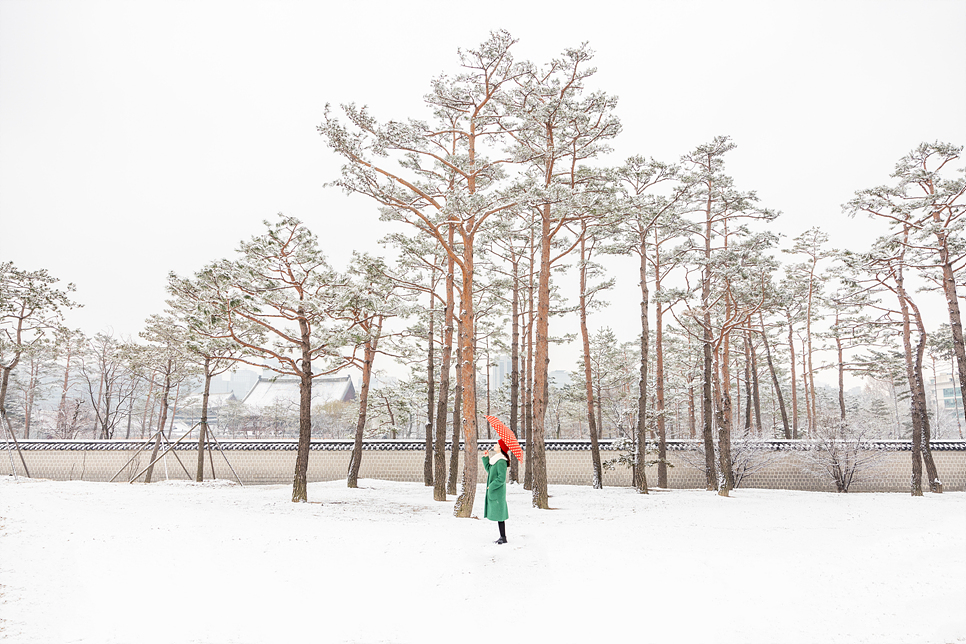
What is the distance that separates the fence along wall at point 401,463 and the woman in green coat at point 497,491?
11.4 metres

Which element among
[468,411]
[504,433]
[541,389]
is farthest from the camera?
[541,389]

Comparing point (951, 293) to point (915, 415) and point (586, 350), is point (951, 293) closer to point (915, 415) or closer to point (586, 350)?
point (915, 415)

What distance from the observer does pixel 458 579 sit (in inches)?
204

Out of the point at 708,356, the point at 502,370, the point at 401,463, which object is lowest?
the point at 401,463

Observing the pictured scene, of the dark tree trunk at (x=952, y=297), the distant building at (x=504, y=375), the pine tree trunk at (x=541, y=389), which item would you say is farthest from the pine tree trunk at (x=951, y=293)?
the distant building at (x=504, y=375)

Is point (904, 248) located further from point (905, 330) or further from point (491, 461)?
point (491, 461)

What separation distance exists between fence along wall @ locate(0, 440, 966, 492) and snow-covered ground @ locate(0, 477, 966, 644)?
871 centimetres

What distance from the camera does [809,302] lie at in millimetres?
19656

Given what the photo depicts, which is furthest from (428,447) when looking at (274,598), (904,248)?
(904,248)

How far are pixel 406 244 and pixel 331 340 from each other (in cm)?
266

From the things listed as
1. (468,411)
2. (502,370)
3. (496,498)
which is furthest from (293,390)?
(496,498)

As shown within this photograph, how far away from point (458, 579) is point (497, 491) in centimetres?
148

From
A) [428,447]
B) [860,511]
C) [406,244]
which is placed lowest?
[860,511]

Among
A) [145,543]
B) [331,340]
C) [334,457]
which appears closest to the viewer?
[145,543]
